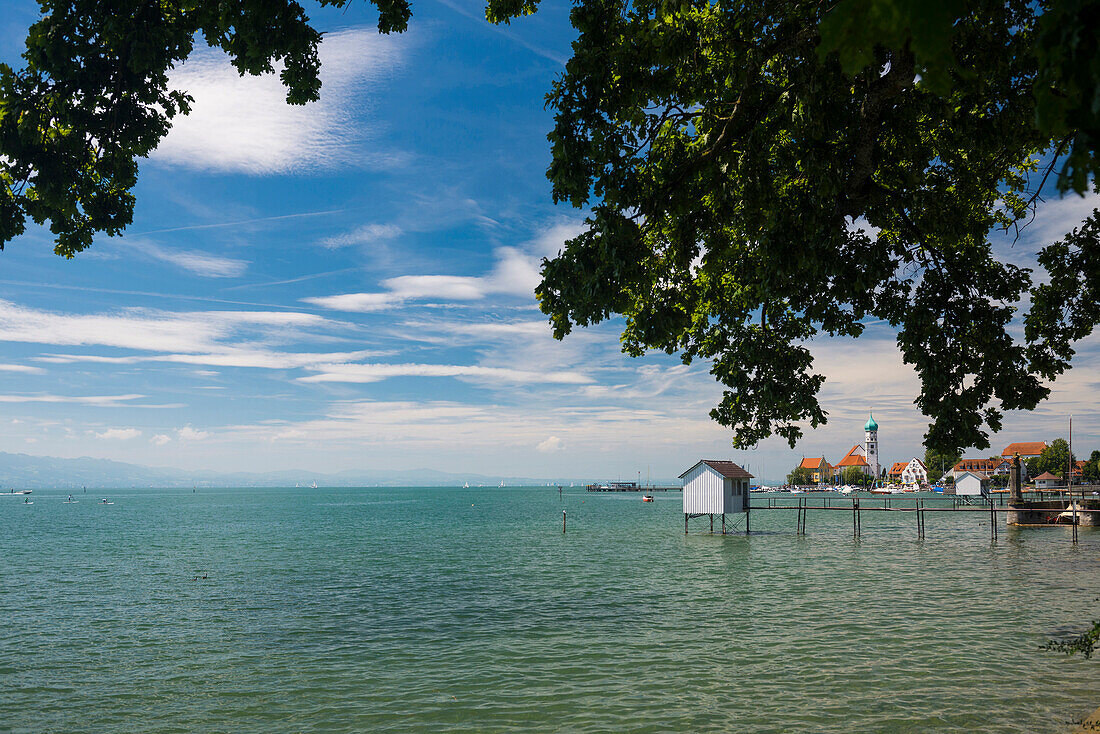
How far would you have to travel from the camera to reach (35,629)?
27.8 m

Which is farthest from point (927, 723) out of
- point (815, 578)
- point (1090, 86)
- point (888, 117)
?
point (815, 578)

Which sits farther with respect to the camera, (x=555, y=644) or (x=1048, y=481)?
(x=1048, y=481)

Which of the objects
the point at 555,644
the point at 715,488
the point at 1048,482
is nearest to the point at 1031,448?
the point at 1048,482

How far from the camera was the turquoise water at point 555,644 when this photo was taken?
662 inches

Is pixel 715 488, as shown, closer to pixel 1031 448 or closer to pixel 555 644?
pixel 555 644

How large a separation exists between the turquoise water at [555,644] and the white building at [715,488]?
11.8m

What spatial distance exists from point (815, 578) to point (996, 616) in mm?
12182

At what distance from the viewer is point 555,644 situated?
77.9 feet

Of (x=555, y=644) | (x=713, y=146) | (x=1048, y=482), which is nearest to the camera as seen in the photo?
(x=713, y=146)

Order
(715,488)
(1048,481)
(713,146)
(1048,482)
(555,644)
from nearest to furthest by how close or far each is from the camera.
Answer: (713,146)
(555,644)
(715,488)
(1048,481)
(1048,482)

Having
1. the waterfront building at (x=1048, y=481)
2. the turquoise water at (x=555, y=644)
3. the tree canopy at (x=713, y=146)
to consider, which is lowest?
the turquoise water at (x=555, y=644)

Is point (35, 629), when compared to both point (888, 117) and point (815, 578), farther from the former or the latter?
point (815, 578)

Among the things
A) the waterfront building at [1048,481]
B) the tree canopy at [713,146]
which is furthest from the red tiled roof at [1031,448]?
the tree canopy at [713,146]

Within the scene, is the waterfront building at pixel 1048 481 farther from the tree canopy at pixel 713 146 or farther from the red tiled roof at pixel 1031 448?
the tree canopy at pixel 713 146
